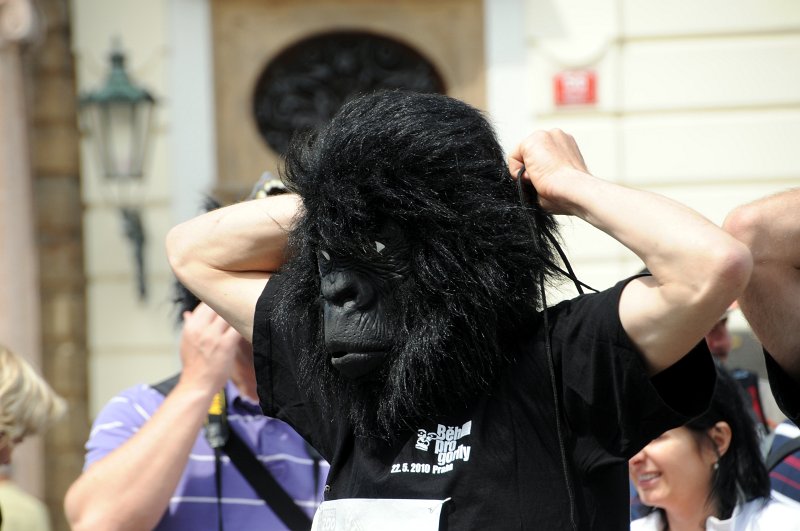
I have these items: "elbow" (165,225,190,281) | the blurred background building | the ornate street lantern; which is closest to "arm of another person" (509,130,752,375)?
"elbow" (165,225,190,281)

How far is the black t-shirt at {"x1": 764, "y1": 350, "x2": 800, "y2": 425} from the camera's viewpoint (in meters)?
2.04

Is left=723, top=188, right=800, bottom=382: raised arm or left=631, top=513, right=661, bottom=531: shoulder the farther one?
left=631, top=513, right=661, bottom=531: shoulder

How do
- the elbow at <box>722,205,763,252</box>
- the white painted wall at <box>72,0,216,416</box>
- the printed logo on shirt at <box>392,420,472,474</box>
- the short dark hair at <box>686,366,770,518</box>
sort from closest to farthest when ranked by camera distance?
the printed logo on shirt at <box>392,420,472,474</box> → the elbow at <box>722,205,763,252</box> → the short dark hair at <box>686,366,770,518</box> → the white painted wall at <box>72,0,216,416</box>

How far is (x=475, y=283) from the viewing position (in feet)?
5.91

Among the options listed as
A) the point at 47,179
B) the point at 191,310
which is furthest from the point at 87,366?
the point at 191,310

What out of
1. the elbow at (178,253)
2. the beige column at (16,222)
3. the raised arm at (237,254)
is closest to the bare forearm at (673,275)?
the raised arm at (237,254)

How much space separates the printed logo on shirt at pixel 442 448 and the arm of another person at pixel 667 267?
11.9 inches

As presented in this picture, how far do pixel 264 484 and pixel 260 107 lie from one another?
3.68 metres

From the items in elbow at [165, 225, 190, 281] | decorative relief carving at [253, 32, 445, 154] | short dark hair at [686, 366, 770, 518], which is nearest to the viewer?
elbow at [165, 225, 190, 281]

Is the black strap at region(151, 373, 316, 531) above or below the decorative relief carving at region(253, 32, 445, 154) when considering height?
below

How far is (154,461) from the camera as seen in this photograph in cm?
Answer: 255

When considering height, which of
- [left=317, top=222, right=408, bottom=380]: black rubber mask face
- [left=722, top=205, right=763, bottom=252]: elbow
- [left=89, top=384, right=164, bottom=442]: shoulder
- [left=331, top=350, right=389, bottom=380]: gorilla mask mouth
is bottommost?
[left=89, top=384, right=164, bottom=442]: shoulder

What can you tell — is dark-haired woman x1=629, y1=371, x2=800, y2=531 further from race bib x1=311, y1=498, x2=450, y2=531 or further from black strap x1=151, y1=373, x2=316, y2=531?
race bib x1=311, y1=498, x2=450, y2=531

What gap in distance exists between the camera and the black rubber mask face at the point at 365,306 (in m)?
1.82
